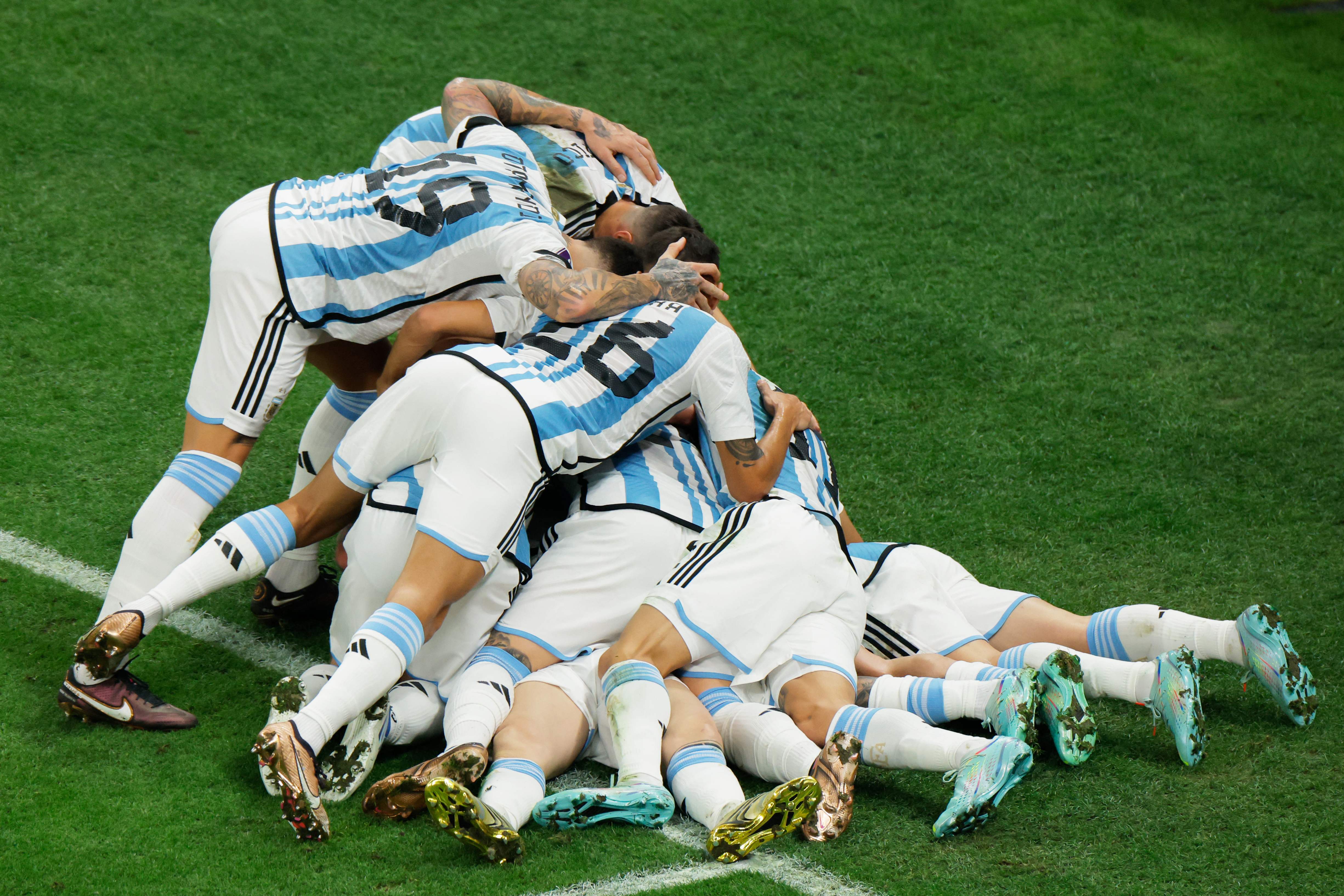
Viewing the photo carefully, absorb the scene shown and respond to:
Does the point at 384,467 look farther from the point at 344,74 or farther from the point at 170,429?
the point at 344,74

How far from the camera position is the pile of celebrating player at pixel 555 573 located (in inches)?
109

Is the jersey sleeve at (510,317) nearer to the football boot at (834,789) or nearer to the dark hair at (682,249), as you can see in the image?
the dark hair at (682,249)

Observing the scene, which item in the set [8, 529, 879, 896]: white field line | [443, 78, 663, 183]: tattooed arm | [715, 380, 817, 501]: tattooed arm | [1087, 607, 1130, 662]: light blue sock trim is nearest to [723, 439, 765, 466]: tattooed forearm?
[715, 380, 817, 501]: tattooed arm

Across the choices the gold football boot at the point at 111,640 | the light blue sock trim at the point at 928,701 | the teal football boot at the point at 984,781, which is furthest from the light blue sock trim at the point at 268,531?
the teal football boot at the point at 984,781

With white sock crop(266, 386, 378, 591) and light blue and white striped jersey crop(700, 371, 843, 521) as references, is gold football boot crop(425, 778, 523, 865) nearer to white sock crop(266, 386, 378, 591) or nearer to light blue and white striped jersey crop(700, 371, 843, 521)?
light blue and white striped jersey crop(700, 371, 843, 521)

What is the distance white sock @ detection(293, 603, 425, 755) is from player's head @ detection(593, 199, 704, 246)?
1514 millimetres

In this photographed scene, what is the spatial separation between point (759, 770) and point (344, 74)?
16.8 feet

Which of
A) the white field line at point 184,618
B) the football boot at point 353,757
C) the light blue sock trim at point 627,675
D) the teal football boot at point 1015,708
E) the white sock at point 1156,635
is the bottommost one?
the white field line at point 184,618

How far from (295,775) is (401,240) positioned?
4.93ft

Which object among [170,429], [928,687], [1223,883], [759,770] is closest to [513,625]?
[759,770]

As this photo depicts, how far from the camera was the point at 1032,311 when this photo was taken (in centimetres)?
564

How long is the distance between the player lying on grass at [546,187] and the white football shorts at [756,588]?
980 millimetres

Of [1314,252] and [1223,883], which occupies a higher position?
[1314,252]

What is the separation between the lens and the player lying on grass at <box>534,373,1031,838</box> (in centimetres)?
272
